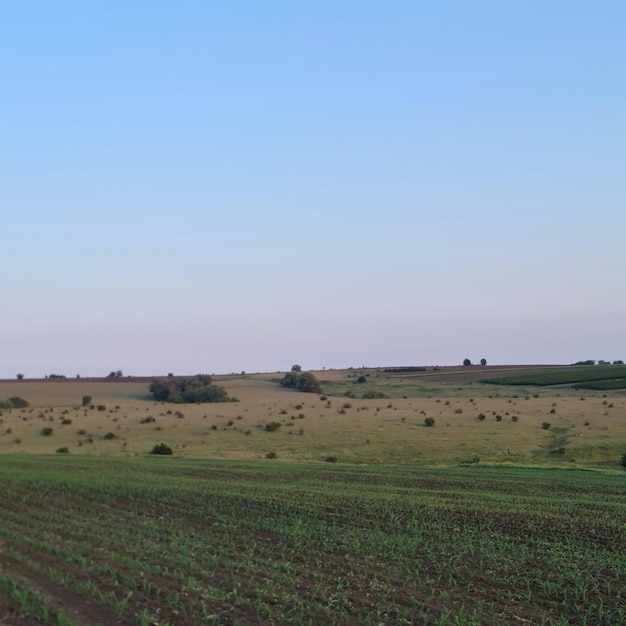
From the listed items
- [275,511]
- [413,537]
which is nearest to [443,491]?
[275,511]

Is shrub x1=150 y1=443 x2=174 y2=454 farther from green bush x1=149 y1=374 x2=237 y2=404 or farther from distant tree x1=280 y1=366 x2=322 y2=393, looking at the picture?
distant tree x1=280 y1=366 x2=322 y2=393

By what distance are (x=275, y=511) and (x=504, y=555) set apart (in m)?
7.51

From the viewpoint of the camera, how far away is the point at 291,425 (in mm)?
64688

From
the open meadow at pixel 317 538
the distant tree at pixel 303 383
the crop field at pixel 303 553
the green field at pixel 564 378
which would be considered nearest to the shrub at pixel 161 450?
the open meadow at pixel 317 538

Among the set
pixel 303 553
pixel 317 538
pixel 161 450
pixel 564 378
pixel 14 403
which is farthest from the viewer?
pixel 564 378

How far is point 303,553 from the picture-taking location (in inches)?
645

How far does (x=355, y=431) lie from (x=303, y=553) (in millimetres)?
44569

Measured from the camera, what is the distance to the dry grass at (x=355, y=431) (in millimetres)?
51719

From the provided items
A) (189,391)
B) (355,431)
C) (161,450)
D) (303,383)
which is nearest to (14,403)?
(189,391)

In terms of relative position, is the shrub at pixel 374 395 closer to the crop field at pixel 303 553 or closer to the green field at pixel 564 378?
the green field at pixel 564 378

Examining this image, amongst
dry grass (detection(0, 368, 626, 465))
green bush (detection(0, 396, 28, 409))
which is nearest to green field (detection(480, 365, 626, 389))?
dry grass (detection(0, 368, 626, 465))

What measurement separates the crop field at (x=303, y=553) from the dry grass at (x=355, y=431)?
2206 cm

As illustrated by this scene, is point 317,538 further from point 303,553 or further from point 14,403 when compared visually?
point 14,403

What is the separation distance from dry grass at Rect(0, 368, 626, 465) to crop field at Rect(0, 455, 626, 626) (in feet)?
72.4
